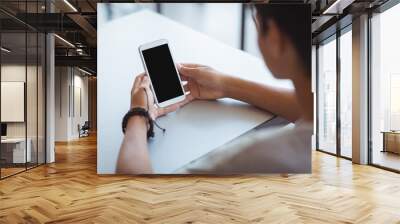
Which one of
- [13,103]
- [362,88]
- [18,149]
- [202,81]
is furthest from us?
[362,88]

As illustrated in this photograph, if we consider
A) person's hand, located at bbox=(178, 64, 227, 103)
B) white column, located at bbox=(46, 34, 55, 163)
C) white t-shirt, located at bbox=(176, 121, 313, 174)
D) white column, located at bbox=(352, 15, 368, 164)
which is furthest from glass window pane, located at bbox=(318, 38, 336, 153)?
white column, located at bbox=(46, 34, 55, 163)

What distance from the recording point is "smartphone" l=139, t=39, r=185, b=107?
A: 21.6 ft

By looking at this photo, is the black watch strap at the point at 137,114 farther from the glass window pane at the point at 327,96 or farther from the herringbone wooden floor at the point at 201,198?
the glass window pane at the point at 327,96

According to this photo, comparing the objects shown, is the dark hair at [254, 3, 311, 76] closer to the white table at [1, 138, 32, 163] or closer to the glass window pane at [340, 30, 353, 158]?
the glass window pane at [340, 30, 353, 158]

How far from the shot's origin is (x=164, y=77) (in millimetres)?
6605

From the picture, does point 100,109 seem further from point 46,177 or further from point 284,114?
point 284,114

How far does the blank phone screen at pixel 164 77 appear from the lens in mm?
6594

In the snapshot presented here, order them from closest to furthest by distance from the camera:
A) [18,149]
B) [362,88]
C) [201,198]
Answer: [201,198]
[18,149]
[362,88]

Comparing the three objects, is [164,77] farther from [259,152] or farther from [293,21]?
[293,21]

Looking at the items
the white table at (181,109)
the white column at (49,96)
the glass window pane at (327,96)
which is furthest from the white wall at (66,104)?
the white table at (181,109)

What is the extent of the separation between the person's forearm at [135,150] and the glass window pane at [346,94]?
5.39 meters

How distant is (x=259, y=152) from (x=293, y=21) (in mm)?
2406

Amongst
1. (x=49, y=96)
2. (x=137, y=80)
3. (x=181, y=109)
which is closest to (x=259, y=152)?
(x=181, y=109)

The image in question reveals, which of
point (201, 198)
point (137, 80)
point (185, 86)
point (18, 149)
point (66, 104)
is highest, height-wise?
point (137, 80)
